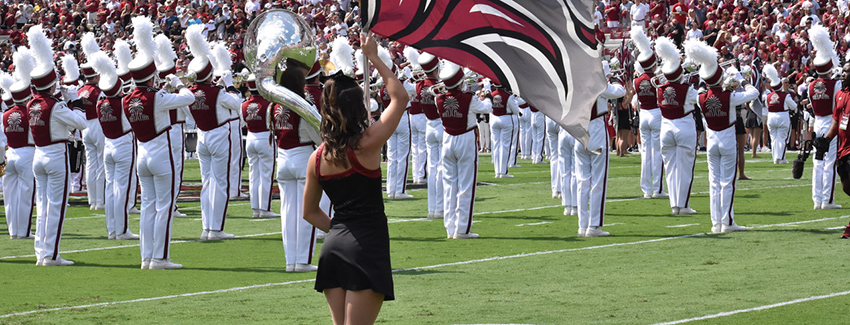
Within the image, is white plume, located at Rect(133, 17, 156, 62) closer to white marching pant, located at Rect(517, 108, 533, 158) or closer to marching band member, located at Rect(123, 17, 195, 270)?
marching band member, located at Rect(123, 17, 195, 270)

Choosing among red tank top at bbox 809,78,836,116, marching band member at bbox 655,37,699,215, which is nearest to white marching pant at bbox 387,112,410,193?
marching band member at bbox 655,37,699,215

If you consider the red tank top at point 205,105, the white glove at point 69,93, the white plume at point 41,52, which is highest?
the white plume at point 41,52

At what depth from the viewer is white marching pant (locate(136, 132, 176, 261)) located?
11578mm

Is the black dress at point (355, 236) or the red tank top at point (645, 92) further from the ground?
the red tank top at point (645, 92)

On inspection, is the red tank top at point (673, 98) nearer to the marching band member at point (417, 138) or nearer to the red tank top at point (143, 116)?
the marching band member at point (417, 138)

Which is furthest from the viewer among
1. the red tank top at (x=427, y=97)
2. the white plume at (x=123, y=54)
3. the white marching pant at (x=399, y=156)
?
the white marching pant at (x=399, y=156)

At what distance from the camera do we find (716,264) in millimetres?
10859

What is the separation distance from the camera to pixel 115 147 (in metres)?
13.8

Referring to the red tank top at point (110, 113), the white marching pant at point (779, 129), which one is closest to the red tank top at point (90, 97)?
the red tank top at point (110, 113)

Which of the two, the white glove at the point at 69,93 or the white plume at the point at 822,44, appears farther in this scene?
the white glove at the point at 69,93

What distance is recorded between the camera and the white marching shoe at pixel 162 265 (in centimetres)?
1153

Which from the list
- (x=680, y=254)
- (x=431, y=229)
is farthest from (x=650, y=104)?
(x=680, y=254)

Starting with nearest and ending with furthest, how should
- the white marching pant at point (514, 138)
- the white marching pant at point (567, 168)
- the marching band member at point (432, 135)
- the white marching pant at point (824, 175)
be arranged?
the marching band member at point (432, 135)
the white marching pant at point (567, 168)
the white marching pant at point (824, 175)
the white marching pant at point (514, 138)

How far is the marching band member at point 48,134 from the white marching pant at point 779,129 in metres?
15.6
